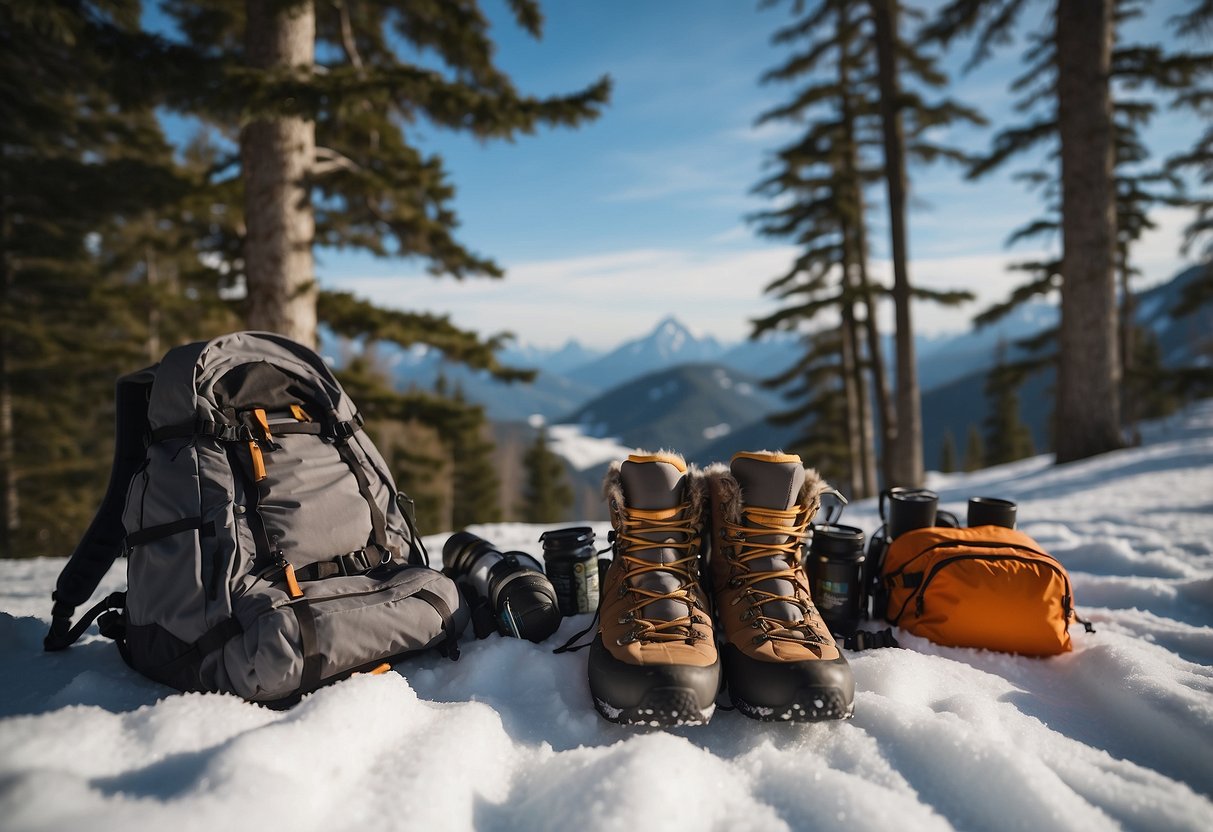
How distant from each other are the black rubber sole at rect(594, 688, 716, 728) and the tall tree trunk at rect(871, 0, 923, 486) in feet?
32.1

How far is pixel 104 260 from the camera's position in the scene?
1419 centimetres

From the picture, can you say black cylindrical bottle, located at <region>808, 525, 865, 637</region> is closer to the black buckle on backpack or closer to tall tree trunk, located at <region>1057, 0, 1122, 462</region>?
the black buckle on backpack

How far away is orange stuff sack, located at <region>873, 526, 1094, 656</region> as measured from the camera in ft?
7.09

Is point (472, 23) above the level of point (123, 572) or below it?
above

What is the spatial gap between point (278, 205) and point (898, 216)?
9839 millimetres

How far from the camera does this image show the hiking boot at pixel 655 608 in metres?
1.61

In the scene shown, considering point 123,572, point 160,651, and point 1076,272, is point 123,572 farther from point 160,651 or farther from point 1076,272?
point 1076,272

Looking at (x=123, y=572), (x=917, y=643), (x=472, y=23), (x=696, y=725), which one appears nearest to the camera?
(x=696, y=725)

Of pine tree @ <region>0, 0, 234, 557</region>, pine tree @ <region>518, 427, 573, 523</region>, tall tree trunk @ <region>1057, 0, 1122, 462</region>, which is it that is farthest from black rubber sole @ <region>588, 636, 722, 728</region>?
pine tree @ <region>518, 427, 573, 523</region>

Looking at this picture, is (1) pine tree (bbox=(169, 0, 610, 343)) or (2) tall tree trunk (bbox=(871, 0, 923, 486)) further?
(2) tall tree trunk (bbox=(871, 0, 923, 486))

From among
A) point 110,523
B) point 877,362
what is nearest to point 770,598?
point 110,523

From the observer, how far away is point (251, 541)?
6.41 ft

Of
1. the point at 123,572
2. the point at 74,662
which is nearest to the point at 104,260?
the point at 123,572

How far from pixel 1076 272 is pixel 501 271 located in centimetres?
797
